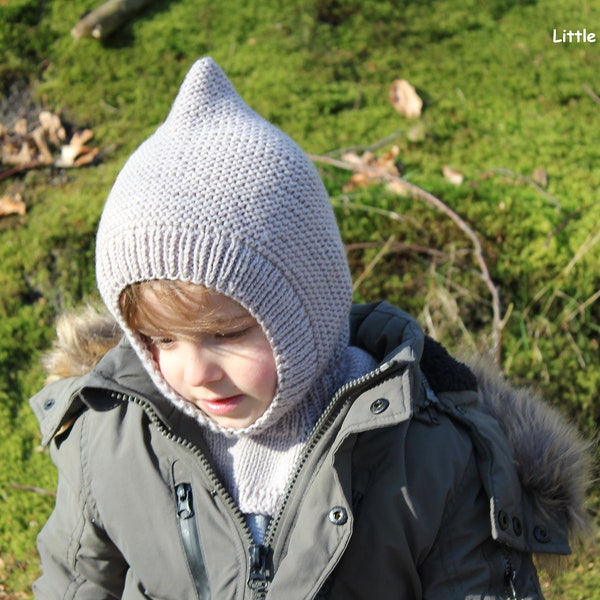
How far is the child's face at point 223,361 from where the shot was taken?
224cm

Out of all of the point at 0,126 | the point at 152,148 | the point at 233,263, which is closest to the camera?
the point at 233,263

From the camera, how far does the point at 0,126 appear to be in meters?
4.48

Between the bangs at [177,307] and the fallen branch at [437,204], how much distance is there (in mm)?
1685

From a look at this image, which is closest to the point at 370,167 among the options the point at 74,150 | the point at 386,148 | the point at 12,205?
the point at 386,148

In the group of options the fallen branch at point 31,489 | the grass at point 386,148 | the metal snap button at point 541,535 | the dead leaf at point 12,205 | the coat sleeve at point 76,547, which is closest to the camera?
the metal snap button at point 541,535

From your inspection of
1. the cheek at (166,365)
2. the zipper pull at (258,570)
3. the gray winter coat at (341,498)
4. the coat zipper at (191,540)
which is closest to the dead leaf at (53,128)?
the gray winter coat at (341,498)

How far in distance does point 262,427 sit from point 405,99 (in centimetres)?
257

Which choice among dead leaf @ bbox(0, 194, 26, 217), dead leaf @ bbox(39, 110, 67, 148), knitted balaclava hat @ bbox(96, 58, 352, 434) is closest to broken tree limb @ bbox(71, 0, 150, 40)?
dead leaf @ bbox(39, 110, 67, 148)

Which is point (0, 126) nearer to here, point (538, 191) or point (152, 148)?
point (152, 148)

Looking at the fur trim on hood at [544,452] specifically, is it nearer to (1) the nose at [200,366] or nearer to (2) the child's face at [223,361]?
(2) the child's face at [223,361]

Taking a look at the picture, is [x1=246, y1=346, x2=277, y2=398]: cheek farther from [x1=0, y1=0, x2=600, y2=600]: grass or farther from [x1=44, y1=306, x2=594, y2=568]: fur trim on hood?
[x1=0, y1=0, x2=600, y2=600]: grass

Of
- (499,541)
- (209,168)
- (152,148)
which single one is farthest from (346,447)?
(152,148)

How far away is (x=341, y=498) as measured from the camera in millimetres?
2289

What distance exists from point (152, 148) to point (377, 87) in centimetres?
253
